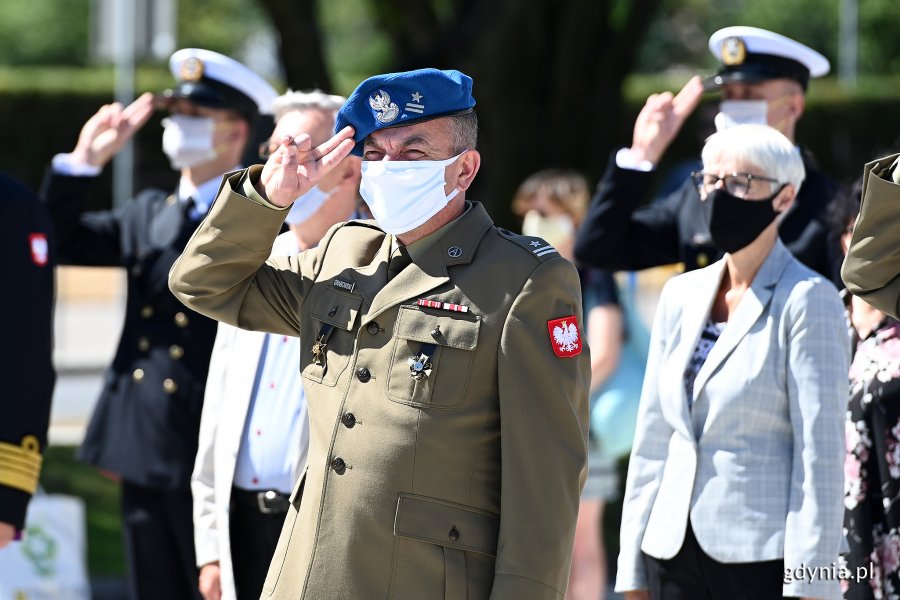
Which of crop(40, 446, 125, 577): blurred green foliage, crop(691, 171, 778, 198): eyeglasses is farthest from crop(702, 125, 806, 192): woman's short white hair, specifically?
crop(40, 446, 125, 577): blurred green foliage

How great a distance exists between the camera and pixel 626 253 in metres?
4.90

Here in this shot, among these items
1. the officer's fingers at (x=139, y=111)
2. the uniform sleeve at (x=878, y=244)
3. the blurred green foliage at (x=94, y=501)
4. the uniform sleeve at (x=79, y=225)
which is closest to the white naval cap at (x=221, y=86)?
the officer's fingers at (x=139, y=111)

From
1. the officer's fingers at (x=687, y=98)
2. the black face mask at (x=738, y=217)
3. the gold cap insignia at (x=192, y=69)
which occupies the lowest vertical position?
the black face mask at (x=738, y=217)

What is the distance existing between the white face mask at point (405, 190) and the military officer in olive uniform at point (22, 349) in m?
1.53

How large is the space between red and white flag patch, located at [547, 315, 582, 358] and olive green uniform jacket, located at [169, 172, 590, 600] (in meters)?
0.01

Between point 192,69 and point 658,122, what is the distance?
6.11ft

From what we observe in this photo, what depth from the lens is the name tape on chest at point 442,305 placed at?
2924 mm

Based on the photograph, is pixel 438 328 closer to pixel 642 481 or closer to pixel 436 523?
pixel 436 523

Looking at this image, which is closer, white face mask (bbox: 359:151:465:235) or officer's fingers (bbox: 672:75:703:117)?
white face mask (bbox: 359:151:465:235)

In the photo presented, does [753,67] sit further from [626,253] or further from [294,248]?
[294,248]

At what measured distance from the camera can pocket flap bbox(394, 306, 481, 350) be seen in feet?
9.52

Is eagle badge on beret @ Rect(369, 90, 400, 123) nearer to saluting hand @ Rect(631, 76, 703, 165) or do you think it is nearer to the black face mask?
the black face mask

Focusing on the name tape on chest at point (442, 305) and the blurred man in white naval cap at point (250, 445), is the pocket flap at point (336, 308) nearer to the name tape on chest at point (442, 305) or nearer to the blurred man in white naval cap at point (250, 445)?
the name tape on chest at point (442, 305)

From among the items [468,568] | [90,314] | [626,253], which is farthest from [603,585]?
[90,314]
